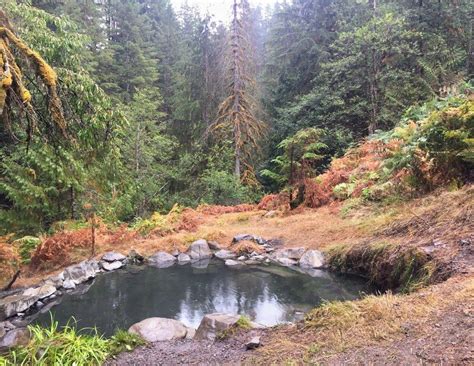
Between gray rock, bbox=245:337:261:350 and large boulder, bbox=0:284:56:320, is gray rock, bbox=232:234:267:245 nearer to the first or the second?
large boulder, bbox=0:284:56:320

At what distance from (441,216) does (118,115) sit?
5085 millimetres

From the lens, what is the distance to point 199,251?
391 inches

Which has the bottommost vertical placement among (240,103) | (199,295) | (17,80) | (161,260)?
(199,295)

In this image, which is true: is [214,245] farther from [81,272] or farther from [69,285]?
[69,285]

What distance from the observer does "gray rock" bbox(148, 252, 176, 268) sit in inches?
376

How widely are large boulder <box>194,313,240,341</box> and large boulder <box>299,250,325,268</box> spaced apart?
3.62 metres

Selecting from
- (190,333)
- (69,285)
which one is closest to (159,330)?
(190,333)

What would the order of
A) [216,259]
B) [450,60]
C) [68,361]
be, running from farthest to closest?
[450,60]
[216,259]
[68,361]

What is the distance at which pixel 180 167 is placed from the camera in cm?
1842

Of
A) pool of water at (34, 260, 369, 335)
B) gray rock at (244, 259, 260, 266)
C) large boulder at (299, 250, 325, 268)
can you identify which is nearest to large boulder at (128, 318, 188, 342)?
pool of water at (34, 260, 369, 335)

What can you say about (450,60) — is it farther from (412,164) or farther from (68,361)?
(68,361)

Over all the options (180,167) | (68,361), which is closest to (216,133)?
(180,167)

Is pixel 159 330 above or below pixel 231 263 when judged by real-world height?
above

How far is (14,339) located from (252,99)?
14.1 meters
